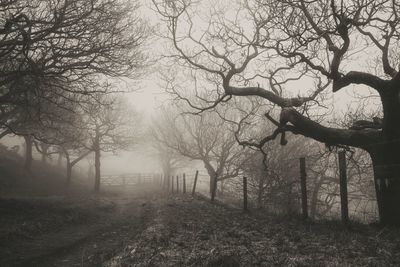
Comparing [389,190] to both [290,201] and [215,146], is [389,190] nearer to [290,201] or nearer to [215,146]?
[290,201]

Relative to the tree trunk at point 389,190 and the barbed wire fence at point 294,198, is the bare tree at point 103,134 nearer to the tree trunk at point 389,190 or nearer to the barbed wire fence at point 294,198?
the barbed wire fence at point 294,198

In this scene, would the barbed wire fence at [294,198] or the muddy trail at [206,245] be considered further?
the barbed wire fence at [294,198]

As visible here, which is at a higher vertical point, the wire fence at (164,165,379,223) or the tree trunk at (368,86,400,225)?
the tree trunk at (368,86,400,225)

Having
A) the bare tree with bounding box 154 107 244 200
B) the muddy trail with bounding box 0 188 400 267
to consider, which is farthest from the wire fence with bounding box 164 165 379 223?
the bare tree with bounding box 154 107 244 200

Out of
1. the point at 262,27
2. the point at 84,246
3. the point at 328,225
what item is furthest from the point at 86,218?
the point at 262,27

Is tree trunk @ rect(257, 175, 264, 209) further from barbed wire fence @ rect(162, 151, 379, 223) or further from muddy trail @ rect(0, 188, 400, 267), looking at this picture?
muddy trail @ rect(0, 188, 400, 267)

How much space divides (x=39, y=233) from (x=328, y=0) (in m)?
10.3

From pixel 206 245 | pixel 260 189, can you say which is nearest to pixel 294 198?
pixel 260 189

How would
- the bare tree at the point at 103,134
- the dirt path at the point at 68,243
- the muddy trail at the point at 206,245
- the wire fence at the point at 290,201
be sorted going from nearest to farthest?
the muddy trail at the point at 206,245 < the dirt path at the point at 68,243 < the wire fence at the point at 290,201 < the bare tree at the point at 103,134

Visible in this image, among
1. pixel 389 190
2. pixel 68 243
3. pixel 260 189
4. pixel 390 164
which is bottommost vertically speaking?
pixel 68 243

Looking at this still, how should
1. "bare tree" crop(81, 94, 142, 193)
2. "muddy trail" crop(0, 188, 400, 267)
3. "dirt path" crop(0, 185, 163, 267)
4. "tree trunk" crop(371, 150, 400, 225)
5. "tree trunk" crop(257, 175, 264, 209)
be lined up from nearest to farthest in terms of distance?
"muddy trail" crop(0, 188, 400, 267) → "dirt path" crop(0, 185, 163, 267) → "tree trunk" crop(371, 150, 400, 225) → "tree trunk" crop(257, 175, 264, 209) → "bare tree" crop(81, 94, 142, 193)

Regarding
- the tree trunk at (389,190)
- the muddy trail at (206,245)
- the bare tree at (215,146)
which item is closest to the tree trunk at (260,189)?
the muddy trail at (206,245)

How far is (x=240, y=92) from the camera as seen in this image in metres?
11.5

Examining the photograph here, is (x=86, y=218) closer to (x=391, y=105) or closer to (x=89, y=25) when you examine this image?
(x=89, y=25)
